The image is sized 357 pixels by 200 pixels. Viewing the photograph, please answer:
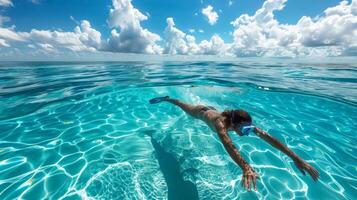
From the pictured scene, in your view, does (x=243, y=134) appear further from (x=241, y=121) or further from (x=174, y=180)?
(x=174, y=180)

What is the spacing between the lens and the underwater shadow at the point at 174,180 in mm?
3809

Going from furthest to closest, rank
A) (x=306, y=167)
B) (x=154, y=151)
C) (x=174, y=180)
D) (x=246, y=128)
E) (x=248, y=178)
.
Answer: (x=154, y=151), (x=174, y=180), (x=246, y=128), (x=306, y=167), (x=248, y=178)

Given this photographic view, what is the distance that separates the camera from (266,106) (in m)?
9.75

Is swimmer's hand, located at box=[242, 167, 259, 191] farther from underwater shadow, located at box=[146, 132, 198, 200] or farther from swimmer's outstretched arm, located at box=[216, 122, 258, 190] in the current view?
underwater shadow, located at box=[146, 132, 198, 200]

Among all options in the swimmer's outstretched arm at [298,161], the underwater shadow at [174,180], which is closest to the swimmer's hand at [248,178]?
the swimmer's outstretched arm at [298,161]

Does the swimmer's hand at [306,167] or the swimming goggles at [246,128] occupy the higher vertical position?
the swimming goggles at [246,128]

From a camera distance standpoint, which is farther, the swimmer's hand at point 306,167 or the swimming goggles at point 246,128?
the swimming goggles at point 246,128

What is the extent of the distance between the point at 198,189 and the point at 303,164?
2.11m

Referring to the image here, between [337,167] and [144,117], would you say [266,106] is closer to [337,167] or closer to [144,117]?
[337,167]

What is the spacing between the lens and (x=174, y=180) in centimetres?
419

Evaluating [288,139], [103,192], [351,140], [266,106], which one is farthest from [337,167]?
[103,192]

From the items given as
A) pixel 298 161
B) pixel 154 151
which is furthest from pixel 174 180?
pixel 298 161

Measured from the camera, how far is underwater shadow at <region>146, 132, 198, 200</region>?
3.81 meters

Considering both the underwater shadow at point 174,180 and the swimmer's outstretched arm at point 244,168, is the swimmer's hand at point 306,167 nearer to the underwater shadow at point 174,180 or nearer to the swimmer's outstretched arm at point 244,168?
the swimmer's outstretched arm at point 244,168
